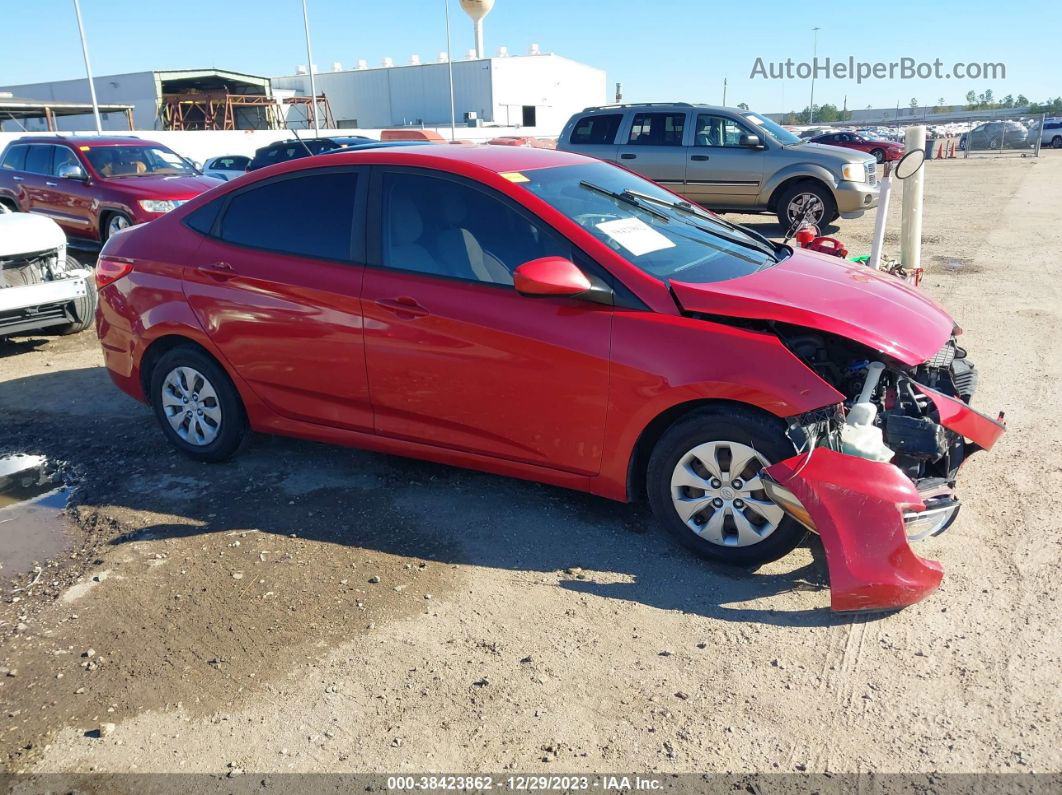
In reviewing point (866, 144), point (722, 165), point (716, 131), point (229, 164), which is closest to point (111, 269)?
point (722, 165)

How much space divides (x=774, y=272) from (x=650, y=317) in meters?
0.89

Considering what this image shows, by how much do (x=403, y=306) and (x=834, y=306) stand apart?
202cm

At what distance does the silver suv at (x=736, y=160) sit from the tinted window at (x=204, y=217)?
29.9 ft

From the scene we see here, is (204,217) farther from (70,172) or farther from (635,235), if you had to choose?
(70,172)

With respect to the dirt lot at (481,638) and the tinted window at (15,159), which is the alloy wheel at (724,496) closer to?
the dirt lot at (481,638)

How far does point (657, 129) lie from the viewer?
13414 mm

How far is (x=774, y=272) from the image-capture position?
4020 mm

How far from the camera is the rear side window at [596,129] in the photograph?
13703 mm

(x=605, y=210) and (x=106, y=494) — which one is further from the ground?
(x=605, y=210)

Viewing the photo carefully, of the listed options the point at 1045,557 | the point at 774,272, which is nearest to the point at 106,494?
the point at 774,272

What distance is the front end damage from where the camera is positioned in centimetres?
316

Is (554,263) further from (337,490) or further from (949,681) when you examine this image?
(949,681)

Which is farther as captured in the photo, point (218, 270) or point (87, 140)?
point (87, 140)

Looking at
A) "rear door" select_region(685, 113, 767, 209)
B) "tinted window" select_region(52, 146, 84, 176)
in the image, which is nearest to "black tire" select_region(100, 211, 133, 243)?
"tinted window" select_region(52, 146, 84, 176)
